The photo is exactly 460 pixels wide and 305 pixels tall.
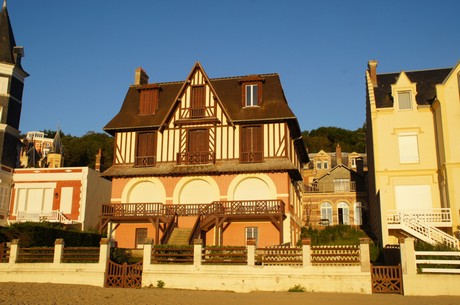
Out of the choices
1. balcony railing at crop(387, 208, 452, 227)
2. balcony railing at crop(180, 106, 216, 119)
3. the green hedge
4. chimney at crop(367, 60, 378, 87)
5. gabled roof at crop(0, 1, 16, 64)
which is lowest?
the green hedge

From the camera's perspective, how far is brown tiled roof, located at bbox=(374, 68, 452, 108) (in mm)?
27609

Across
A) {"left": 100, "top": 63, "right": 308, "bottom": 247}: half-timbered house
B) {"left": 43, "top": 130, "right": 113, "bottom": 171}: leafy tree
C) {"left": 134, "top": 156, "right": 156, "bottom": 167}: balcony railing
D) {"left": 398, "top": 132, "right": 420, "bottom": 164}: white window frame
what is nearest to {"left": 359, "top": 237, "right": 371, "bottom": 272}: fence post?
{"left": 100, "top": 63, "right": 308, "bottom": 247}: half-timbered house

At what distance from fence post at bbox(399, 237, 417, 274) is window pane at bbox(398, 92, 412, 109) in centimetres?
1200

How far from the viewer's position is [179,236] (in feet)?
88.1

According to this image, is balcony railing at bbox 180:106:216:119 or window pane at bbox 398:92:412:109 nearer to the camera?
window pane at bbox 398:92:412:109

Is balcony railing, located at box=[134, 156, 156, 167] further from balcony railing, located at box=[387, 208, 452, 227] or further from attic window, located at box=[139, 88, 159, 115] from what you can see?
balcony railing, located at box=[387, 208, 452, 227]

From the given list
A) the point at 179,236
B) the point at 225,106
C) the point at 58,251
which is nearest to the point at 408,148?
the point at 225,106

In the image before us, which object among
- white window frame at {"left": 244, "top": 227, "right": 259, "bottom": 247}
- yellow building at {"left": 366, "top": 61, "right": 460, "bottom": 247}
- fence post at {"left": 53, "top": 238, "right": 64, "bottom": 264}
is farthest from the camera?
white window frame at {"left": 244, "top": 227, "right": 259, "bottom": 247}

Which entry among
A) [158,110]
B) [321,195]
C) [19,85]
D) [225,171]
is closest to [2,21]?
[19,85]

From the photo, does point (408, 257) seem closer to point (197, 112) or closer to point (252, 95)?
point (252, 95)

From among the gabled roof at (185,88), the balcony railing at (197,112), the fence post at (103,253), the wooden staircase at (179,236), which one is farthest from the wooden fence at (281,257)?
the gabled roof at (185,88)

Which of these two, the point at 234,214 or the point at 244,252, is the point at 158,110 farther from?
the point at 244,252

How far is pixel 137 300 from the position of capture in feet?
50.6

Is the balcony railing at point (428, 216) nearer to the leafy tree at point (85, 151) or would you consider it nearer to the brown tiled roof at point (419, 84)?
the brown tiled roof at point (419, 84)
